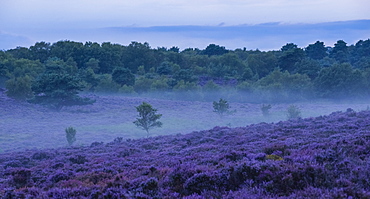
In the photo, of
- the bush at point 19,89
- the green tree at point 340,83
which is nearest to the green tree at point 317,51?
the green tree at point 340,83

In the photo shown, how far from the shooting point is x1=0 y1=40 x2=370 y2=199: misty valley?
276 inches

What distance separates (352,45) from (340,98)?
64.0 m

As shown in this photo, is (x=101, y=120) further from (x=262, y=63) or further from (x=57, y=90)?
(x=262, y=63)

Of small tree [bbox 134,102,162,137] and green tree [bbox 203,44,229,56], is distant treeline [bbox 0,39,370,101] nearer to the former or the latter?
green tree [bbox 203,44,229,56]

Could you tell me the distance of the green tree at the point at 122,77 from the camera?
69.2 metres

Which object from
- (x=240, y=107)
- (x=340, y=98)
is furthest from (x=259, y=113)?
(x=340, y=98)

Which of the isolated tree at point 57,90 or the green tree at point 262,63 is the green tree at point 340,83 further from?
the isolated tree at point 57,90

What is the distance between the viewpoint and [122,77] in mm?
69188

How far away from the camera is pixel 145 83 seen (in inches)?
2746

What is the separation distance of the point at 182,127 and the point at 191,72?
34787 mm

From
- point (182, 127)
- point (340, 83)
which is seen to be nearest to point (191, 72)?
point (340, 83)

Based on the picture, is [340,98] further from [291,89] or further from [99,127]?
[99,127]

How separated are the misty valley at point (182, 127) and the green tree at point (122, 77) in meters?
0.20

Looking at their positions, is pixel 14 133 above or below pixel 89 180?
below
